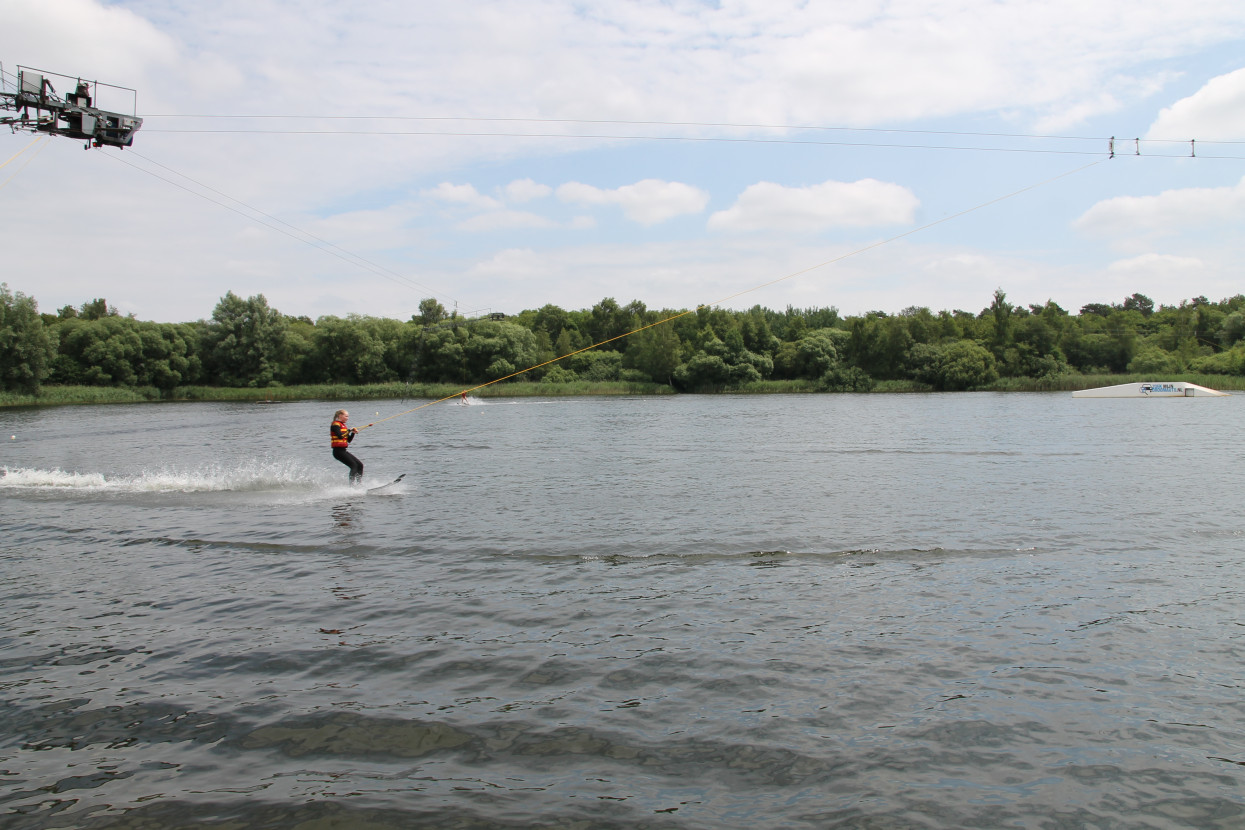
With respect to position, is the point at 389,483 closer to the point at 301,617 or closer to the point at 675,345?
the point at 301,617

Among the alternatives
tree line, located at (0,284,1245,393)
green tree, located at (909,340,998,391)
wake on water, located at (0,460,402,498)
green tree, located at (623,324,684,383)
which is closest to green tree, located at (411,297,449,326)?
tree line, located at (0,284,1245,393)

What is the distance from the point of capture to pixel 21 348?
72938 millimetres

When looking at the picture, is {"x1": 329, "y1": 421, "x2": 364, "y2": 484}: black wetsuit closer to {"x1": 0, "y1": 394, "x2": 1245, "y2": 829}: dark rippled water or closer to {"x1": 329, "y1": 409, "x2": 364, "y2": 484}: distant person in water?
{"x1": 329, "y1": 409, "x2": 364, "y2": 484}: distant person in water

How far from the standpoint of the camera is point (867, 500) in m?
18.2

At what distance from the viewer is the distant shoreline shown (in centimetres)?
8162

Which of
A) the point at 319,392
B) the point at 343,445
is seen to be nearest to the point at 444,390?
the point at 319,392

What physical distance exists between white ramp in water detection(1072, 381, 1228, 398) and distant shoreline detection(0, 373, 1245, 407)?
567 inches

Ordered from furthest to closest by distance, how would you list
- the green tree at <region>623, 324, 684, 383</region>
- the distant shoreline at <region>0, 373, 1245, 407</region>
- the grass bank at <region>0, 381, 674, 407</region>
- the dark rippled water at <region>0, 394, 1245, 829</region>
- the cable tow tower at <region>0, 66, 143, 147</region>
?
the green tree at <region>623, 324, 684, 383</region> < the grass bank at <region>0, 381, 674, 407</region> < the distant shoreline at <region>0, 373, 1245, 407</region> < the cable tow tower at <region>0, 66, 143, 147</region> < the dark rippled water at <region>0, 394, 1245, 829</region>

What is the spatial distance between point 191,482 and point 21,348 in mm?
66966

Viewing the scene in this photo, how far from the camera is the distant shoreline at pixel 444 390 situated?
268 ft

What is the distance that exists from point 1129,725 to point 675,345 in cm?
10810

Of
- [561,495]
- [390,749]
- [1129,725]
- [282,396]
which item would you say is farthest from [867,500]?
[282,396]

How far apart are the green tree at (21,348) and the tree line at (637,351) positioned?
464 inches

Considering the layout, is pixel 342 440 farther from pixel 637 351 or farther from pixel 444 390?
pixel 637 351
